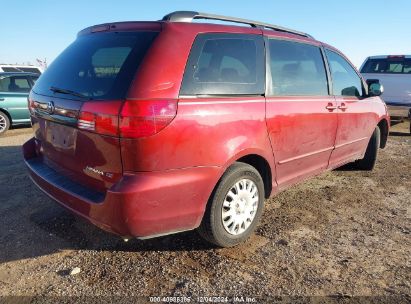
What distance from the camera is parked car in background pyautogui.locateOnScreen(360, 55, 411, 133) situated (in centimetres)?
903

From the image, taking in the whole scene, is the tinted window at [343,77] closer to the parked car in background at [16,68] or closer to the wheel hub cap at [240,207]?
the wheel hub cap at [240,207]

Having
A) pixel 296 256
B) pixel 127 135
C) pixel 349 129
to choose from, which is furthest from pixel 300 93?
pixel 127 135

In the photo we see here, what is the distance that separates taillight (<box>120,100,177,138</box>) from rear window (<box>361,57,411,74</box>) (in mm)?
9482

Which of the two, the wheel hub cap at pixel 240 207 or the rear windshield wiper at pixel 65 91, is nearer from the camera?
the rear windshield wiper at pixel 65 91

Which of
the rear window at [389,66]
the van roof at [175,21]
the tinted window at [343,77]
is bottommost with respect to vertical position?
the rear window at [389,66]

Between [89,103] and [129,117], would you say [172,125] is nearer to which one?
[129,117]

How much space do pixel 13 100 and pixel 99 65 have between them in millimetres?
7619

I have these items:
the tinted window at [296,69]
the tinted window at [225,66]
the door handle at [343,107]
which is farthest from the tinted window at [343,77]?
the tinted window at [225,66]

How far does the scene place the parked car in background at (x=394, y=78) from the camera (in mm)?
9031

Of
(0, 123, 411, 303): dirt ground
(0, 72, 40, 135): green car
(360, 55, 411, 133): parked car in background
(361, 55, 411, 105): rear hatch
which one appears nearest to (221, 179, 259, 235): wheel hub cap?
(0, 123, 411, 303): dirt ground

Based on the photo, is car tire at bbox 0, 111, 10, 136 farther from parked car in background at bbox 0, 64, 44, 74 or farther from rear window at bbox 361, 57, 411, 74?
rear window at bbox 361, 57, 411, 74

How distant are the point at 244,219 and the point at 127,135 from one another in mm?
1405

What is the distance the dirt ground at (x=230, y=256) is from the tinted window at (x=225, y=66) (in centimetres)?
138

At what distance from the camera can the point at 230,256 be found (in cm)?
311
